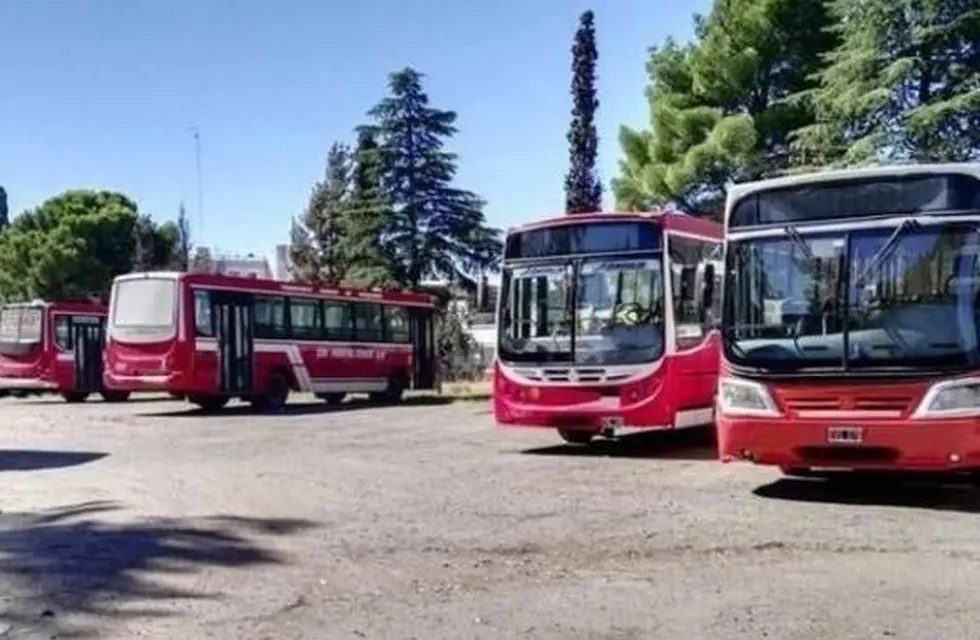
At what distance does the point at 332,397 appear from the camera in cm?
2845

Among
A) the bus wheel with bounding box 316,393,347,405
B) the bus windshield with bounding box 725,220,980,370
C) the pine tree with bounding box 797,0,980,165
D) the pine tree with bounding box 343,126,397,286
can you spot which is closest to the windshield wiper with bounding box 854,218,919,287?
the bus windshield with bounding box 725,220,980,370

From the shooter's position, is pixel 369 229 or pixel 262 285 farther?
pixel 369 229

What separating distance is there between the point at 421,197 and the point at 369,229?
90.8 inches

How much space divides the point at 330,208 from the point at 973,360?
139 feet

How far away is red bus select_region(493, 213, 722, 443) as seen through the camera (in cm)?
1349

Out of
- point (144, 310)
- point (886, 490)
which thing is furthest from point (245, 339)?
point (886, 490)

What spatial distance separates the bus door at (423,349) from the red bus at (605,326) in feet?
52.3

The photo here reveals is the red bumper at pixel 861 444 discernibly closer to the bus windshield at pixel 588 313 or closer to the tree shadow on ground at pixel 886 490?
the tree shadow on ground at pixel 886 490

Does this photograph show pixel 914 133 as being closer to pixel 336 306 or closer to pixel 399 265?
pixel 336 306

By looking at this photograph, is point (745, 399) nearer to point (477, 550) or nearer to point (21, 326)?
point (477, 550)

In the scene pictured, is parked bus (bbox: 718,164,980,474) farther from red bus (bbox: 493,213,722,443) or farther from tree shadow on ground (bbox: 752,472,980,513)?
red bus (bbox: 493,213,722,443)

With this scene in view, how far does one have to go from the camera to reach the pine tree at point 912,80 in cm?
2392

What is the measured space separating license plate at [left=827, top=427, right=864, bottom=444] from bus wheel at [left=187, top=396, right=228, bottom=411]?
1713cm

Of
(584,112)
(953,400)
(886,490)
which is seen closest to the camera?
(953,400)
